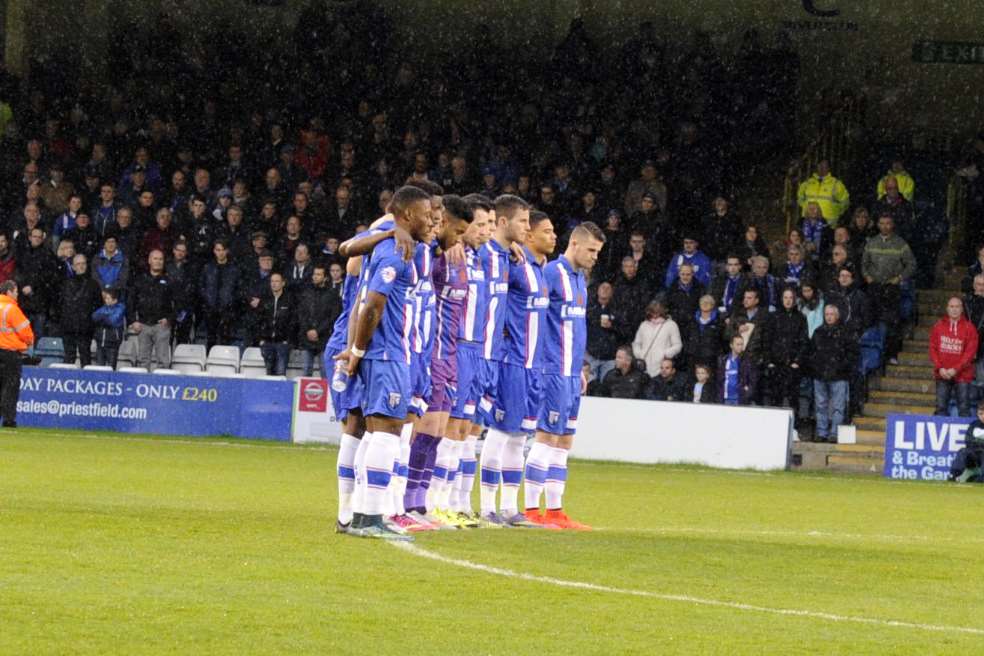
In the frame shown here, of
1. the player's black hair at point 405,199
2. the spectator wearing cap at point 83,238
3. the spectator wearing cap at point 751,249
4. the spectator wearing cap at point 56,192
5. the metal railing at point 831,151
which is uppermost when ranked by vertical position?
the metal railing at point 831,151

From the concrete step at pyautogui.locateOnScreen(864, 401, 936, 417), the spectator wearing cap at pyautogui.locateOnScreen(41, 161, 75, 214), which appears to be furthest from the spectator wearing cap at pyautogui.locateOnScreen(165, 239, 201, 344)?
the concrete step at pyautogui.locateOnScreen(864, 401, 936, 417)

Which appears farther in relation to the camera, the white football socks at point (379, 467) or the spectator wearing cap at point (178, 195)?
the spectator wearing cap at point (178, 195)

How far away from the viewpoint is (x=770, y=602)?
29.7ft

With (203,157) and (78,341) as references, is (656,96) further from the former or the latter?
(78,341)

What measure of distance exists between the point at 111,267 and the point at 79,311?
1.17 metres

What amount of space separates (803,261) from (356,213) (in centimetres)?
724

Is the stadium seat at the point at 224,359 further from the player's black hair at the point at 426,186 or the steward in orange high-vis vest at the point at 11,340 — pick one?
the player's black hair at the point at 426,186

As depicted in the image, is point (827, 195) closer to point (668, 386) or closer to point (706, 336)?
point (706, 336)

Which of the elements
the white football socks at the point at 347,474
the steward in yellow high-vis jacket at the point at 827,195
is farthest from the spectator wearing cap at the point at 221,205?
the white football socks at the point at 347,474

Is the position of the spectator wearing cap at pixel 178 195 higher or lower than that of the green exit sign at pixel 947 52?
lower

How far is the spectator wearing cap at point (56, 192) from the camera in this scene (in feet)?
98.4

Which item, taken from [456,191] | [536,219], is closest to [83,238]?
[456,191]

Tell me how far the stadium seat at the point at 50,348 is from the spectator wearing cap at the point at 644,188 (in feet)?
30.5

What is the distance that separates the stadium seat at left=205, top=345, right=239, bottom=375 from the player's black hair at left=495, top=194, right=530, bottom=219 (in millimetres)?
14532
